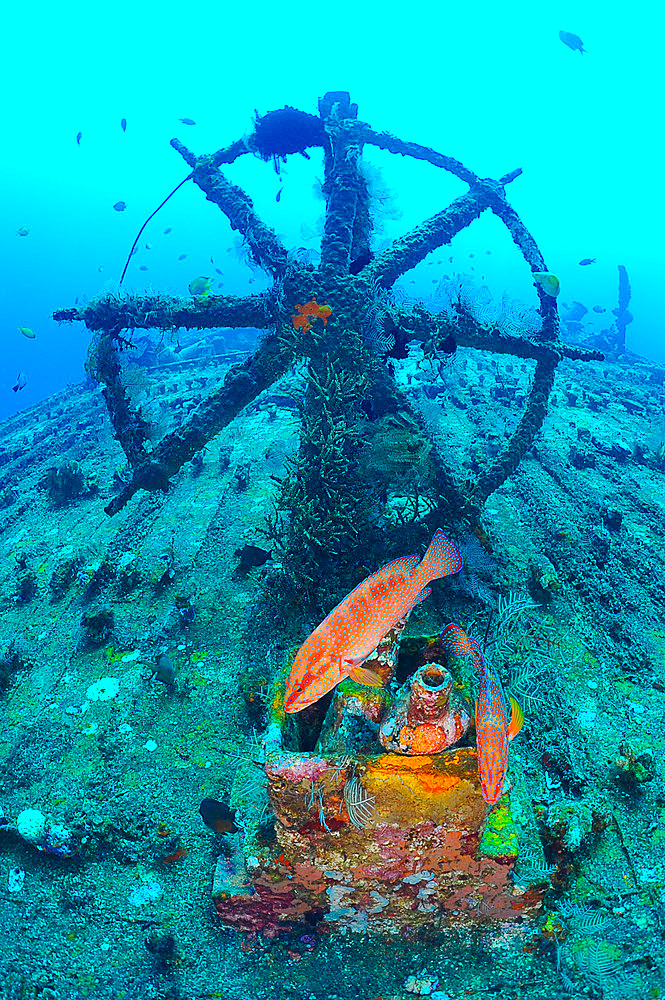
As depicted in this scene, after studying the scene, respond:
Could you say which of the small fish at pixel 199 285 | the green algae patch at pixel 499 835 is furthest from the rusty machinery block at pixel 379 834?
the small fish at pixel 199 285

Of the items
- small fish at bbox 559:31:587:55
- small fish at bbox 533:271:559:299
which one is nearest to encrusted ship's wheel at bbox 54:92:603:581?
small fish at bbox 533:271:559:299

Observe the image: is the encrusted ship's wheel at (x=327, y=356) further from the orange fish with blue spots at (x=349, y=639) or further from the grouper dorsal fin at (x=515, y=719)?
the grouper dorsal fin at (x=515, y=719)

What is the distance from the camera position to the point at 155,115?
13788 cm

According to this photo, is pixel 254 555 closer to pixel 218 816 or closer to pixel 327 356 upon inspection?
pixel 327 356

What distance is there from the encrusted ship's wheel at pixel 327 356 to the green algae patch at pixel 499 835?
2826 mm

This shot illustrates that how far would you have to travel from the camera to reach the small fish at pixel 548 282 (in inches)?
284

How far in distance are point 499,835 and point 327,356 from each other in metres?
5.28

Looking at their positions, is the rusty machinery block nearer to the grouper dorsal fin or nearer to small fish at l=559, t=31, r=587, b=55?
the grouper dorsal fin

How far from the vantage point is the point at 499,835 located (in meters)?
3.14

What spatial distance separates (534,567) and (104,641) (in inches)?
236

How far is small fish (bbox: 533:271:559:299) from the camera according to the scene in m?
7.21

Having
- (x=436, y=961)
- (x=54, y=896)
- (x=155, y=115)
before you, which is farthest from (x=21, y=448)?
(x=155, y=115)

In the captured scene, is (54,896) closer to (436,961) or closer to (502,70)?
(436,961)

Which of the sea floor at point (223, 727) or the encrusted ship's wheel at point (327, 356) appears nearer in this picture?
the sea floor at point (223, 727)
